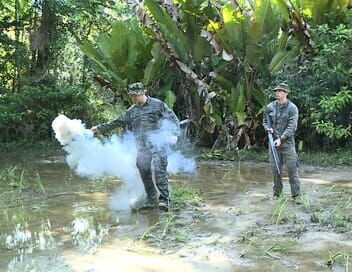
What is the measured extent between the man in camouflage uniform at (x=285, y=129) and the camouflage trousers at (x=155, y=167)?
5.38 ft

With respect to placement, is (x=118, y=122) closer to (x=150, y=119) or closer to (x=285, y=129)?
(x=150, y=119)

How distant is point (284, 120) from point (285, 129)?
0.44 ft

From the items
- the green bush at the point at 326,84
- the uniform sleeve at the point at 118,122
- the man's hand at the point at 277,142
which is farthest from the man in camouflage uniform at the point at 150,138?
the green bush at the point at 326,84

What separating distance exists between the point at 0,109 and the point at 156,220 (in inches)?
392

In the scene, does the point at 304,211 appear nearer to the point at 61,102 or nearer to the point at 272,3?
the point at 272,3

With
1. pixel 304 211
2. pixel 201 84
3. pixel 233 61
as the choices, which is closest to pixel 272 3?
pixel 233 61

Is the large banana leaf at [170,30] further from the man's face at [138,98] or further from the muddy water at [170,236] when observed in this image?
the man's face at [138,98]

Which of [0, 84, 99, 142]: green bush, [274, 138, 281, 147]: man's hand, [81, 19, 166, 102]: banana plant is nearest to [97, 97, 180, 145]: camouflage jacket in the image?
[274, 138, 281, 147]: man's hand

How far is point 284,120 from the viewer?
305 inches

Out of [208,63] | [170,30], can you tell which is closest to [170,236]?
[170,30]

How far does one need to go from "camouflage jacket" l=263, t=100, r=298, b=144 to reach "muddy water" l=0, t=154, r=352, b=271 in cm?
98

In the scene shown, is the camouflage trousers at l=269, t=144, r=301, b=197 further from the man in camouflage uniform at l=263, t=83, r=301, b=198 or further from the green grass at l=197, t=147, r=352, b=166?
the green grass at l=197, t=147, r=352, b=166

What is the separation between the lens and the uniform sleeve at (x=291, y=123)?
7566 mm

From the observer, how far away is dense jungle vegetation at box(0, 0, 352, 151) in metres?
12.4
